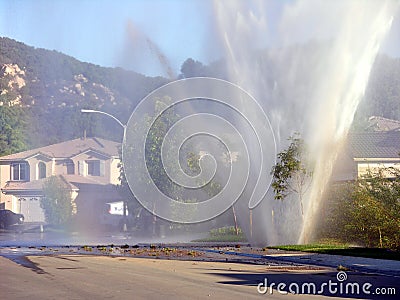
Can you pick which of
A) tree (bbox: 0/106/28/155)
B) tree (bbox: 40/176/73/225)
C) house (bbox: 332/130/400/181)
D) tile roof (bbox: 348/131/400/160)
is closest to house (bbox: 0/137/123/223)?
tree (bbox: 40/176/73/225)

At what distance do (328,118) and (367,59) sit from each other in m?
2.64

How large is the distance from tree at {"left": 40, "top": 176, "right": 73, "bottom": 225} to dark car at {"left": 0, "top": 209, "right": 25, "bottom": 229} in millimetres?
3351

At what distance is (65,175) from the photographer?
7212 centimetres

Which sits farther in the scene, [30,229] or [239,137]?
[30,229]

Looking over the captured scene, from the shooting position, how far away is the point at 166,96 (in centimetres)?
4612

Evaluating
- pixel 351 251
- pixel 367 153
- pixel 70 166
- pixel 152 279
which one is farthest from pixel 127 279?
pixel 70 166

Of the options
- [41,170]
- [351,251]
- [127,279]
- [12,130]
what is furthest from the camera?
[12,130]

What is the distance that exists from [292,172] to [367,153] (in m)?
24.3

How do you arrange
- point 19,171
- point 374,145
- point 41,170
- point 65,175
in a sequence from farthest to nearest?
point 19,171 < point 41,170 < point 65,175 < point 374,145

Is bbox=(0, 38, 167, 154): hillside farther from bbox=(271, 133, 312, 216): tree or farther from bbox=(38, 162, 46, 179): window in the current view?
bbox=(271, 133, 312, 216): tree

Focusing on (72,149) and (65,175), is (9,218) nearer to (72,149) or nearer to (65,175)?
(65,175)

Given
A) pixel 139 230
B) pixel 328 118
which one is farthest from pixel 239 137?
pixel 139 230

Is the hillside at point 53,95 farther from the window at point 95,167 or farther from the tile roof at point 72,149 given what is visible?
the window at point 95,167

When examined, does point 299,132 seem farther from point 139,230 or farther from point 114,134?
point 114,134
